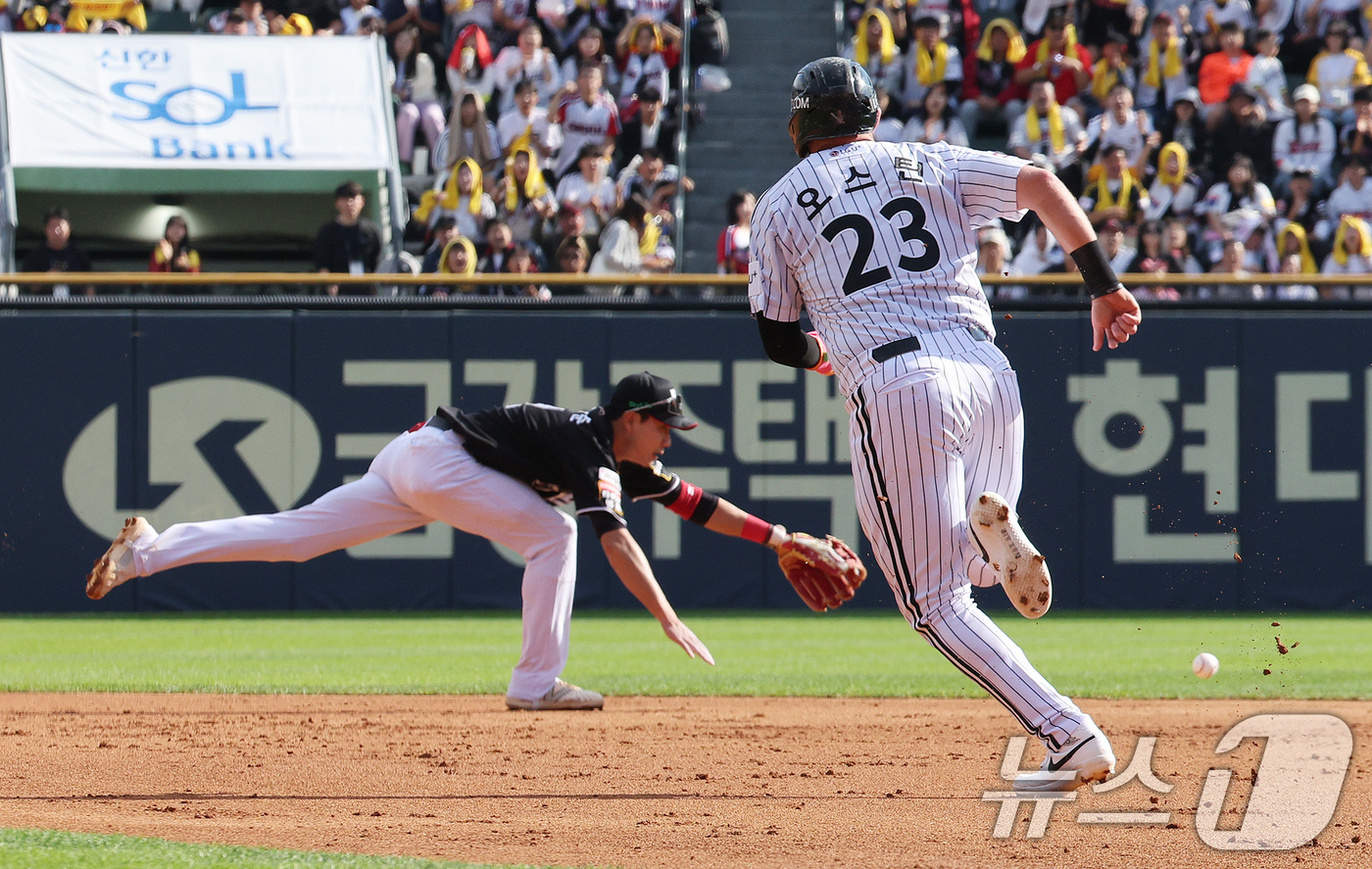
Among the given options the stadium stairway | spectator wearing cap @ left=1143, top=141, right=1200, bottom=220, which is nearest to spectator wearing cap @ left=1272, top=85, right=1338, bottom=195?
spectator wearing cap @ left=1143, top=141, right=1200, bottom=220

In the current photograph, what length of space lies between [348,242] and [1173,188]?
724 centimetres

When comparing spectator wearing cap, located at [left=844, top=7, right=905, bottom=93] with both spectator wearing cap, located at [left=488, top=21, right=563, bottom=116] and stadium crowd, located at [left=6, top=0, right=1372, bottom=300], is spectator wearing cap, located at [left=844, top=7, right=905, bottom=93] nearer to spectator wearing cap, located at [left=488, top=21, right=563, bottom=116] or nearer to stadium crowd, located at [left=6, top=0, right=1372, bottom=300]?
stadium crowd, located at [left=6, top=0, right=1372, bottom=300]

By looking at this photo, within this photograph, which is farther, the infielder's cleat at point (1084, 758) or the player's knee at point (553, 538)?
the player's knee at point (553, 538)

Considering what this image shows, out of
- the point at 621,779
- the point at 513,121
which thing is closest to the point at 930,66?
the point at 513,121

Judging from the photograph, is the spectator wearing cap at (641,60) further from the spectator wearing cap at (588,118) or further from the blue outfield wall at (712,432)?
the blue outfield wall at (712,432)

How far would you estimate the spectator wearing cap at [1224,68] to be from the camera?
52.3ft

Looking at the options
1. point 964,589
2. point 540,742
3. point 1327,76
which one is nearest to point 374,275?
point 540,742

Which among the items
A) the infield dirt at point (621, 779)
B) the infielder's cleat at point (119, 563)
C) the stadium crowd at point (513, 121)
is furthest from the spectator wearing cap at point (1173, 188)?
the infielder's cleat at point (119, 563)

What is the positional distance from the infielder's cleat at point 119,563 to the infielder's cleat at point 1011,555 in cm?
344

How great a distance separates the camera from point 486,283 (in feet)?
40.1

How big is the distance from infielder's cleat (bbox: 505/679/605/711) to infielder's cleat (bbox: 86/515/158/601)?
169 cm

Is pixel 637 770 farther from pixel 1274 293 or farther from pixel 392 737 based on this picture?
pixel 1274 293

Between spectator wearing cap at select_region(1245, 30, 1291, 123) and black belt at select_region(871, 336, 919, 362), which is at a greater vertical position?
spectator wearing cap at select_region(1245, 30, 1291, 123)

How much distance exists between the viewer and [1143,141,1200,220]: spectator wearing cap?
14.9m
